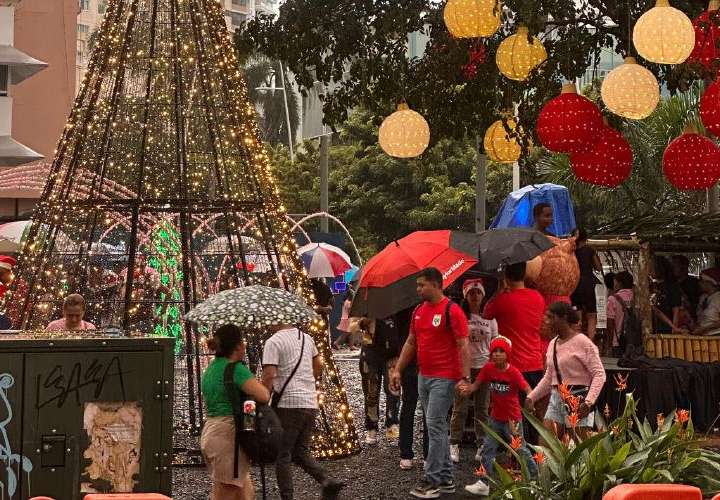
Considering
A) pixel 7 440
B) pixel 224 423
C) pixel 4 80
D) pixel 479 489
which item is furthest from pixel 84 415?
pixel 4 80

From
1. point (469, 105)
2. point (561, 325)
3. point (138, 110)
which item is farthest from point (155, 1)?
point (561, 325)

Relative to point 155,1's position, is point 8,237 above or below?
below

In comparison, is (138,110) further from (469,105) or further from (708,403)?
(708,403)

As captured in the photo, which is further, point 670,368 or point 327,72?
point 327,72

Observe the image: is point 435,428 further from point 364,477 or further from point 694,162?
point 694,162

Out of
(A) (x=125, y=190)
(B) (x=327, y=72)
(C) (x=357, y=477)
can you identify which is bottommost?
(C) (x=357, y=477)

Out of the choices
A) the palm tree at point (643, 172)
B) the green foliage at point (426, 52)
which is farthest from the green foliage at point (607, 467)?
the palm tree at point (643, 172)

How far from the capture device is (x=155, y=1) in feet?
47.2

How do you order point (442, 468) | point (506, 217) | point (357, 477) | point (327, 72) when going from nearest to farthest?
point (442, 468) → point (357, 477) → point (327, 72) → point (506, 217)

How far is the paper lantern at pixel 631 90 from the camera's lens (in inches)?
459

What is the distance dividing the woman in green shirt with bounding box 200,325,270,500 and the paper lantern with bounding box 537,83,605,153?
3.77m

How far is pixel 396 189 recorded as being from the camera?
164 ft

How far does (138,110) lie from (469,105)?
15.5 ft

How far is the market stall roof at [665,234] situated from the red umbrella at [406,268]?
202 centimetres
